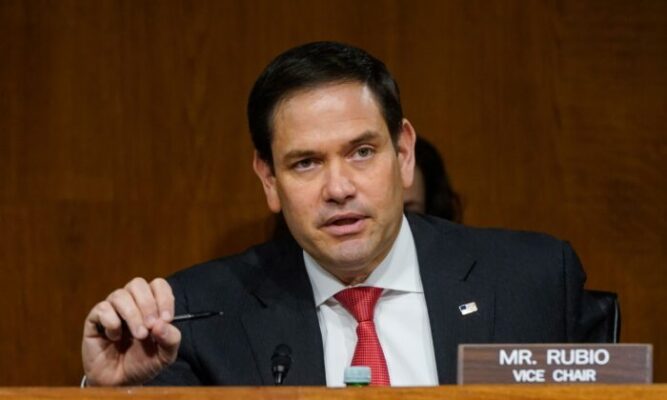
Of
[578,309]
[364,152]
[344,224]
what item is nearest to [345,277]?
[344,224]

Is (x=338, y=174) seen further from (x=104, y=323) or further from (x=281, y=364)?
(x=104, y=323)

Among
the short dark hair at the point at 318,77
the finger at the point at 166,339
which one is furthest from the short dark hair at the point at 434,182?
the finger at the point at 166,339

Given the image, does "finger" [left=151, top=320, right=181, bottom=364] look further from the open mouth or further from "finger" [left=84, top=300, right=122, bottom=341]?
the open mouth

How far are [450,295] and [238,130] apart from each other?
1081 millimetres

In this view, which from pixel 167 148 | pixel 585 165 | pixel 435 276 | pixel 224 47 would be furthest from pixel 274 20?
pixel 435 276

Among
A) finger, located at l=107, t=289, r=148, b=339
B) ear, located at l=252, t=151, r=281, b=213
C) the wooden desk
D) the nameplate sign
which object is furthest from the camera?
ear, located at l=252, t=151, r=281, b=213

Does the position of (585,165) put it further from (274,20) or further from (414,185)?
(274,20)

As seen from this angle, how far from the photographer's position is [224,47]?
3502 mm

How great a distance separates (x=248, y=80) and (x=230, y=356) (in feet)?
3.75

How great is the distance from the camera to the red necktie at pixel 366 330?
2438mm

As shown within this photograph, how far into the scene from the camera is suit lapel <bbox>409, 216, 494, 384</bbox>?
253 centimetres

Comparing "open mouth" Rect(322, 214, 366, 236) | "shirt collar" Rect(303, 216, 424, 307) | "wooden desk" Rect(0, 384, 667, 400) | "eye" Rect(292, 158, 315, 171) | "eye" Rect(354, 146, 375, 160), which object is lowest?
"wooden desk" Rect(0, 384, 667, 400)

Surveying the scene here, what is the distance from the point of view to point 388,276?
262 centimetres

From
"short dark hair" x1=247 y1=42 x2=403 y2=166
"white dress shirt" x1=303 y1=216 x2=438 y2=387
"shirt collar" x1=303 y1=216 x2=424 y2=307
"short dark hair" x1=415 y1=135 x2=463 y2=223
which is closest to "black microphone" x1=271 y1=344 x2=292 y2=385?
"white dress shirt" x1=303 y1=216 x2=438 y2=387
